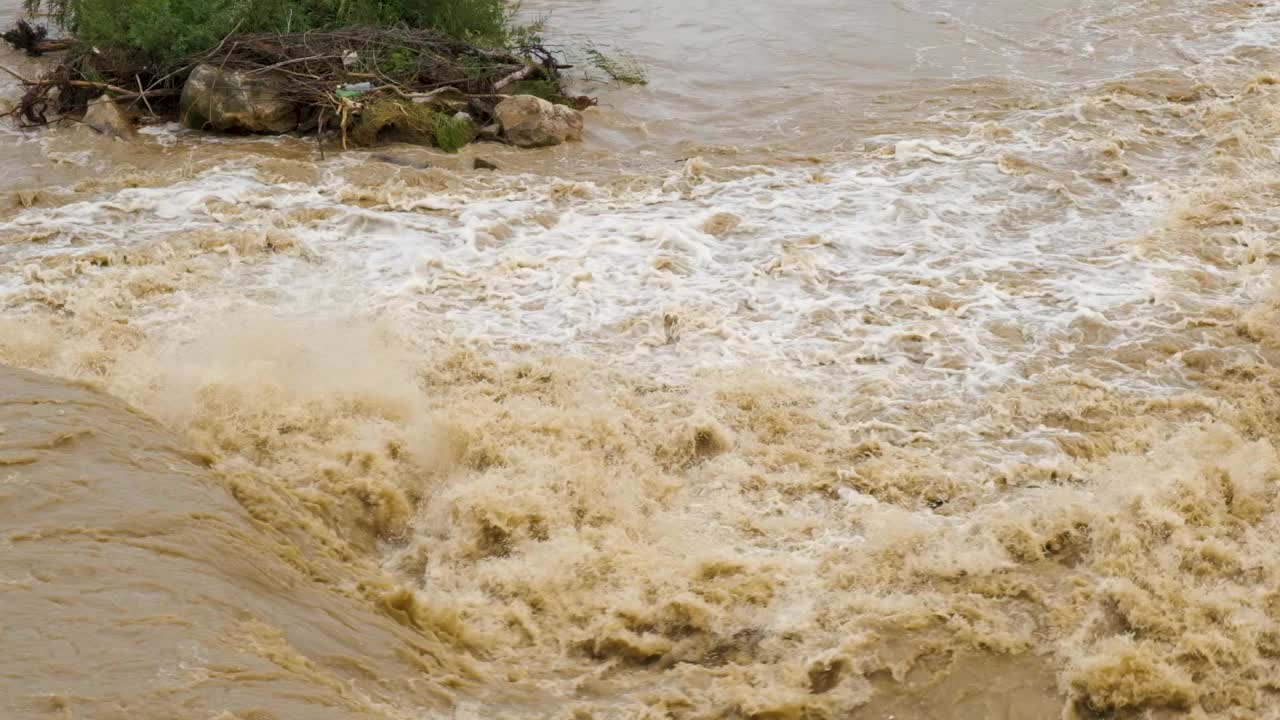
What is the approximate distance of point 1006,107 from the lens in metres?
10.2

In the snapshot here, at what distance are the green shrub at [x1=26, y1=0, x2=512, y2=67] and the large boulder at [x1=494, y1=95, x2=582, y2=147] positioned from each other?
141 cm

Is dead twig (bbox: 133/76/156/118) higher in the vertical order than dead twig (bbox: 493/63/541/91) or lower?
lower

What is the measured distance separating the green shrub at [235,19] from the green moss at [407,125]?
1.22m

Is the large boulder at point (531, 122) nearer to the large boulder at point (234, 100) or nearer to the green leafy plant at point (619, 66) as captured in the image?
the green leafy plant at point (619, 66)

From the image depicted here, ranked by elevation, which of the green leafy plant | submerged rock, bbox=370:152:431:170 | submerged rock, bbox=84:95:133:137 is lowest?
submerged rock, bbox=370:152:431:170

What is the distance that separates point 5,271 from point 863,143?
6.32m

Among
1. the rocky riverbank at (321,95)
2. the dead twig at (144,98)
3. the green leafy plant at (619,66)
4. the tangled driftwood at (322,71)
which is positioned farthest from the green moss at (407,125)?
the green leafy plant at (619,66)

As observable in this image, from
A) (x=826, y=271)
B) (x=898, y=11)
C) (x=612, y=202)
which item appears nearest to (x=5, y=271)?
(x=612, y=202)

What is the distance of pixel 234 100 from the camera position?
9242mm

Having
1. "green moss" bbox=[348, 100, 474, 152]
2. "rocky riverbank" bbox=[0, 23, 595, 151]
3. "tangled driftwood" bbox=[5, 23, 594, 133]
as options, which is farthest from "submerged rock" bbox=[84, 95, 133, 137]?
"green moss" bbox=[348, 100, 474, 152]

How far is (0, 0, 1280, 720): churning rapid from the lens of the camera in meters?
4.06

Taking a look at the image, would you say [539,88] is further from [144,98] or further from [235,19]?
[144,98]

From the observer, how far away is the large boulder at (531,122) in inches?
368

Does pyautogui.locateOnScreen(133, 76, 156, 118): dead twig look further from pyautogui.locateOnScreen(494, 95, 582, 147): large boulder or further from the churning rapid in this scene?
pyautogui.locateOnScreen(494, 95, 582, 147): large boulder
